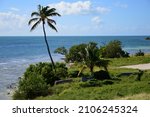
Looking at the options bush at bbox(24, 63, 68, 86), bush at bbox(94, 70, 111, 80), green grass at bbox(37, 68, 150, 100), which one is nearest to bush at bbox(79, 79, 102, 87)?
green grass at bbox(37, 68, 150, 100)

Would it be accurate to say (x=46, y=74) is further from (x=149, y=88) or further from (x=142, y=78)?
(x=149, y=88)

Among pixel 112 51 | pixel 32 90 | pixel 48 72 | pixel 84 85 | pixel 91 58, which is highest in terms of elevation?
pixel 91 58

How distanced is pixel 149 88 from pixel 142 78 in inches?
273

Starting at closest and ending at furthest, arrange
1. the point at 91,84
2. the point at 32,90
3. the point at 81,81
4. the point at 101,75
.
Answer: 1. the point at 32,90
2. the point at 91,84
3. the point at 81,81
4. the point at 101,75

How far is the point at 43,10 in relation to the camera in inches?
1337

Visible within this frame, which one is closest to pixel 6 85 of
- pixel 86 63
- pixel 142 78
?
pixel 86 63

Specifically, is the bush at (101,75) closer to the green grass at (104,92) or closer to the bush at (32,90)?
the green grass at (104,92)

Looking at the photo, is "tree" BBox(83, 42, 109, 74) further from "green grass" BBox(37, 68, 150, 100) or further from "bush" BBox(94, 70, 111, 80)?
"green grass" BBox(37, 68, 150, 100)

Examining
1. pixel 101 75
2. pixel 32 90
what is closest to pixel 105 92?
pixel 32 90

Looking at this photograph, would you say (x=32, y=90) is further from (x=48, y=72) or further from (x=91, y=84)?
(x=48, y=72)

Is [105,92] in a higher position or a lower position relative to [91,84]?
higher

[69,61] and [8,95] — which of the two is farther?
[69,61]

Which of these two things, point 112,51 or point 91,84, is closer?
point 91,84

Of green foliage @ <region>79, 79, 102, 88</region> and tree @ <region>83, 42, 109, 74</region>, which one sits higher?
tree @ <region>83, 42, 109, 74</region>
